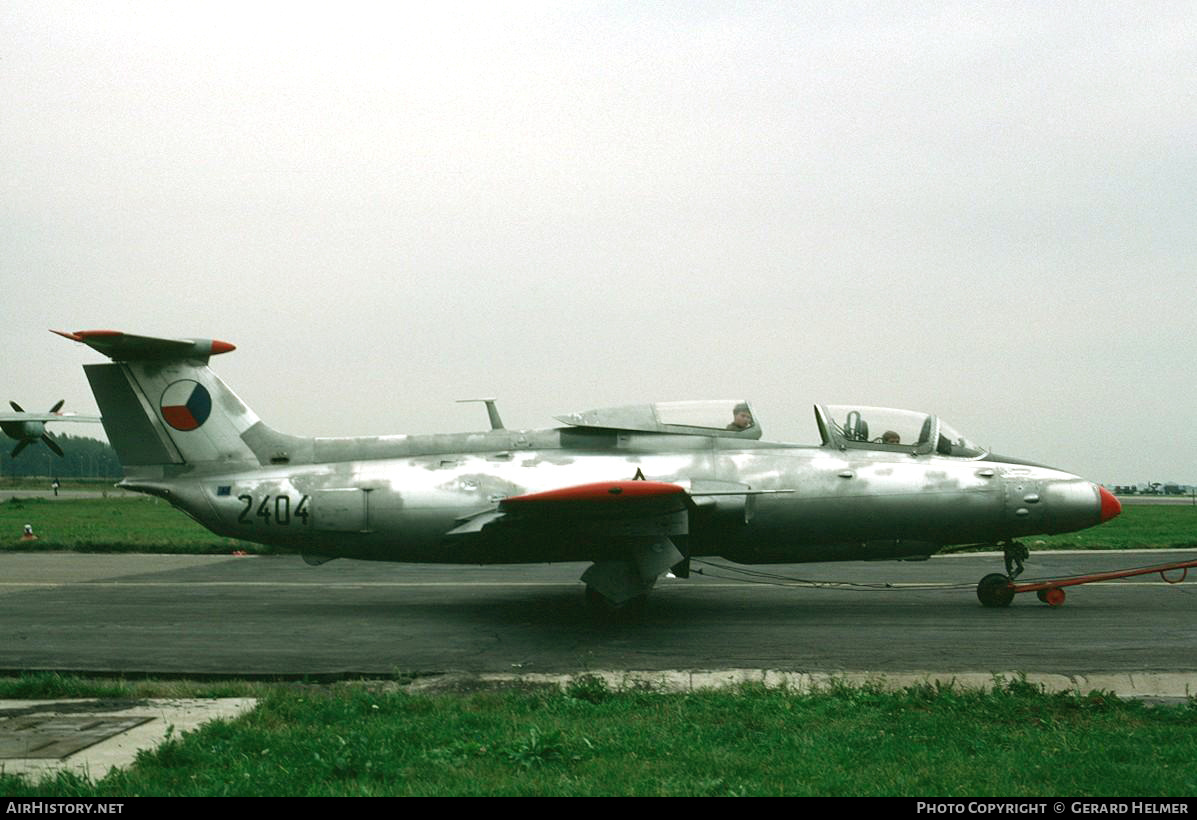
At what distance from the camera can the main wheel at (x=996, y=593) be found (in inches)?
516

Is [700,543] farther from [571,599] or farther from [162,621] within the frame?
[162,621]

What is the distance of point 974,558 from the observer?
68.9ft

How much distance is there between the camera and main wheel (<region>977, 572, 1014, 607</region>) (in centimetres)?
1309

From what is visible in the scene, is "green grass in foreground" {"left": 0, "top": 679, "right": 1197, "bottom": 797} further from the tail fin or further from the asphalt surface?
the tail fin

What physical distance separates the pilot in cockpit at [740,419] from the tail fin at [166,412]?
7.01m

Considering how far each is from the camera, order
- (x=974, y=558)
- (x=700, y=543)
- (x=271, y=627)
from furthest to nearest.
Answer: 1. (x=974, y=558)
2. (x=700, y=543)
3. (x=271, y=627)

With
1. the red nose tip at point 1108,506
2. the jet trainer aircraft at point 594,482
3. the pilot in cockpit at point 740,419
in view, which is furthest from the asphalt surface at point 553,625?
the pilot in cockpit at point 740,419

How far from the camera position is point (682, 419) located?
13617 mm

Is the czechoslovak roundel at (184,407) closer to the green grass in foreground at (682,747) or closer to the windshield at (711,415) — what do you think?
the windshield at (711,415)

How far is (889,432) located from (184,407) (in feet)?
33.9

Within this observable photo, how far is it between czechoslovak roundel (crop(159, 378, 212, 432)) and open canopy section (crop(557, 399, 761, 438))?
523 centimetres

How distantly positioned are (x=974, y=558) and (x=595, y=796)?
1812cm

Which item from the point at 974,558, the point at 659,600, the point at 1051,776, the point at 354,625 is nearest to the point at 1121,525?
the point at 974,558

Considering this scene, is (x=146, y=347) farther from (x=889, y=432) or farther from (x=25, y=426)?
(x=25, y=426)
